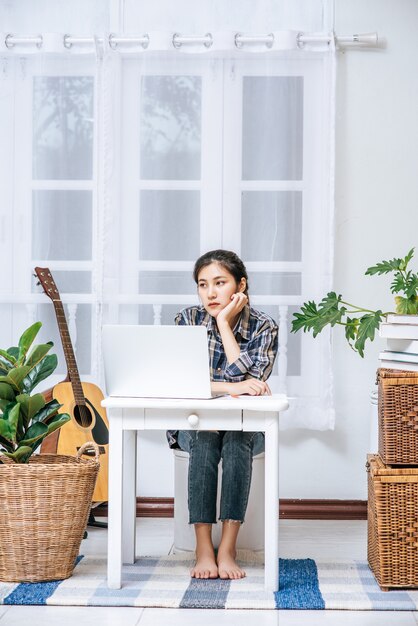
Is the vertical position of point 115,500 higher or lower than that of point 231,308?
lower

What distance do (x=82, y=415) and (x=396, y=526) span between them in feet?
4.49

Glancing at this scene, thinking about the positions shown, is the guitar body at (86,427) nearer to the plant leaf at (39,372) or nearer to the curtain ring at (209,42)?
the plant leaf at (39,372)

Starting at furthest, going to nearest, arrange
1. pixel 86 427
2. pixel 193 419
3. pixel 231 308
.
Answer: pixel 86 427 < pixel 231 308 < pixel 193 419

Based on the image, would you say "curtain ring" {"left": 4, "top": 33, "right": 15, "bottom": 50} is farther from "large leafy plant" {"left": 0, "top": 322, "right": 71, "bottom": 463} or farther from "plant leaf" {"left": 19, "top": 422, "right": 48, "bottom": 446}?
"plant leaf" {"left": 19, "top": 422, "right": 48, "bottom": 446}

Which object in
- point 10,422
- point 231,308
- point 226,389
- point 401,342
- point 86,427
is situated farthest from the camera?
point 86,427

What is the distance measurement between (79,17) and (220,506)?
2.13 meters

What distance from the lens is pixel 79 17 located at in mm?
3762

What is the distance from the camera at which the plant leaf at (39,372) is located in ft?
8.98

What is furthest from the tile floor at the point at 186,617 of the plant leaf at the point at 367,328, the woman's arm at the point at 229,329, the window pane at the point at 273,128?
the window pane at the point at 273,128

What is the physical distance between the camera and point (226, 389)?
2842 millimetres

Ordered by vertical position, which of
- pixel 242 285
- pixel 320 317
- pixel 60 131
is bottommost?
pixel 320 317

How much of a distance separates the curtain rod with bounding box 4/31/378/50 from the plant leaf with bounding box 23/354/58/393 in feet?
5.10

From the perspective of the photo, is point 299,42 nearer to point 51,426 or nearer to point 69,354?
point 69,354

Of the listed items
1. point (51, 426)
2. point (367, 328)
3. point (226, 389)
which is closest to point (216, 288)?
point (226, 389)
